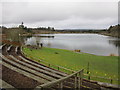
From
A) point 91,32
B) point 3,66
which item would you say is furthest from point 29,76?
point 91,32

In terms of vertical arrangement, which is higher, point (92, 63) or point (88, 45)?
point (88, 45)

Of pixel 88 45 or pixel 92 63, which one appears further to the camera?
pixel 88 45

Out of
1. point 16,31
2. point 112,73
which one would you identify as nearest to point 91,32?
point 16,31

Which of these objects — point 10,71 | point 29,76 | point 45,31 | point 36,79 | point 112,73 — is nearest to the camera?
point 36,79

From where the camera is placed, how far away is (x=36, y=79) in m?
6.20

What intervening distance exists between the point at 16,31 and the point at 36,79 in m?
24.9

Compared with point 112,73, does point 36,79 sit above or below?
above

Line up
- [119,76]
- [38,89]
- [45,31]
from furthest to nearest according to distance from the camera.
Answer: [45,31], [119,76], [38,89]

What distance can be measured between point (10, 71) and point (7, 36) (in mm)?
24004

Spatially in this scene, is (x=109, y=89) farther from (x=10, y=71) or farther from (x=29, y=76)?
(x=10, y=71)

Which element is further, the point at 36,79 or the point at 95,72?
the point at 95,72

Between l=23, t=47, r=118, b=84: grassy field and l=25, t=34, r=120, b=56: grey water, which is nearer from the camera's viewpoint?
l=23, t=47, r=118, b=84: grassy field

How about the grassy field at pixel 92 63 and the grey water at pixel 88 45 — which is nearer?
the grassy field at pixel 92 63

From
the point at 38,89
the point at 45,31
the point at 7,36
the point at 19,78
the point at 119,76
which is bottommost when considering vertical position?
the point at 119,76
